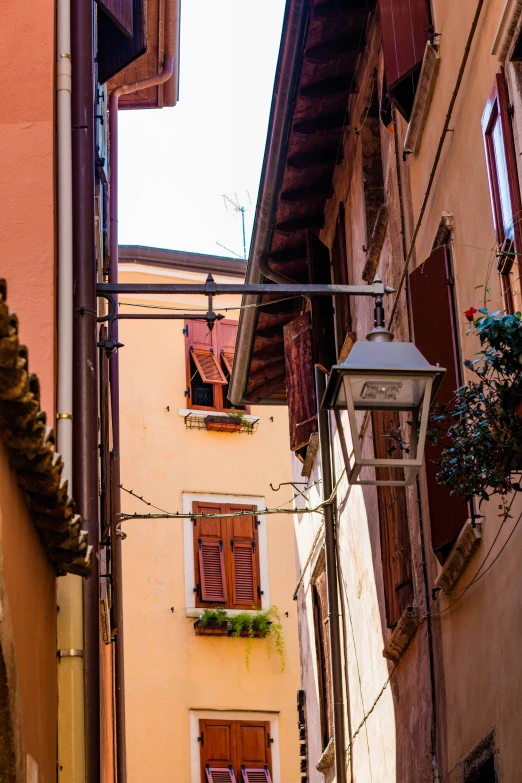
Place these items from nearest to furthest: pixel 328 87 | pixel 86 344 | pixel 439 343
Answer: pixel 86 344 → pixel 439 343 → pixel 328 87

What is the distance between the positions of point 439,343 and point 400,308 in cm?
170

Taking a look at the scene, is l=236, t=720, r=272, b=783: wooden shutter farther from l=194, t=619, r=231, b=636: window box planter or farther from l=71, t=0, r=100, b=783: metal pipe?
l=71, t=0, r=100, b=783: metal pipe

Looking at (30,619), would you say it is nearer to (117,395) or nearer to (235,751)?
(117,395)

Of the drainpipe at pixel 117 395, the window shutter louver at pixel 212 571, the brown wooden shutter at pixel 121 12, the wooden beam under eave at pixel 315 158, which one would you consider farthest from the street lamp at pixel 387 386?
the window shutter louver at pixel 212 571

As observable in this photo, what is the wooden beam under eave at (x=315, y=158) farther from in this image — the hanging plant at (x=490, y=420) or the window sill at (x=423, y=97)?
the hanging plant at (x=490, y=420)

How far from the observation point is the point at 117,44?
430 inches

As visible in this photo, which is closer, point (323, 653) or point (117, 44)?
point (117, 44)

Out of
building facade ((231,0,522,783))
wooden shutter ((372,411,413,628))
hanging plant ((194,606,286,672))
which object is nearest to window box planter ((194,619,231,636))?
hanging plant ((194,606,286,672))

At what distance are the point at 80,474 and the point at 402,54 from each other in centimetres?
379

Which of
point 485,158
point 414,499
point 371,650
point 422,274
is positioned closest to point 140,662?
point 371,650

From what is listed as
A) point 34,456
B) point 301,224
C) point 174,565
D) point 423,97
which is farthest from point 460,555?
point 174,565

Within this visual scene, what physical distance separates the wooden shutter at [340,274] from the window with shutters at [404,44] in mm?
3212

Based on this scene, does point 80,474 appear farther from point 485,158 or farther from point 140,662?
point 140,662

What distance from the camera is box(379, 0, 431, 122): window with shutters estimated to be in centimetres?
921
